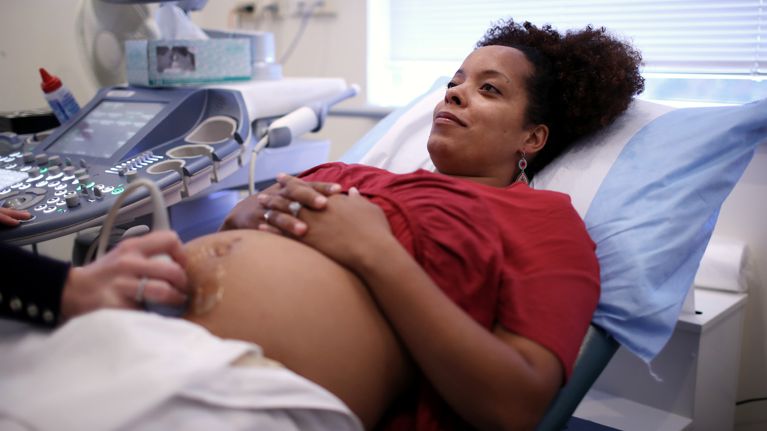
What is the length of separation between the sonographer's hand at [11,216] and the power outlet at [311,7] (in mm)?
1422

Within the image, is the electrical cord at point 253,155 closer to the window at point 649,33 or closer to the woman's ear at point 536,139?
the woman's ear at point 536,139

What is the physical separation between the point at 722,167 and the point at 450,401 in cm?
68

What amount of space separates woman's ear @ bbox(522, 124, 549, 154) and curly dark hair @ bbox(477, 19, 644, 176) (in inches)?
0.6

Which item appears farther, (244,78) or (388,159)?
(244,78)

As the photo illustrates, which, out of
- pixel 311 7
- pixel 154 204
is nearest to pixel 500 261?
pixel 154 204

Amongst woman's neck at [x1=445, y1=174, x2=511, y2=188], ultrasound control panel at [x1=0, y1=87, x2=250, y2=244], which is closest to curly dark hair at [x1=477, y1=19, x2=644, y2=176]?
woman's neck at [x1=445, y1=174, x2=511, y2=188]

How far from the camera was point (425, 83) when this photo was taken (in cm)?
230

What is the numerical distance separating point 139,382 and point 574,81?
0.94 meters

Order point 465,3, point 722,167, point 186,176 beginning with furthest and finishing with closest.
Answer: point 465,3 < point 186,176 < point 722,167

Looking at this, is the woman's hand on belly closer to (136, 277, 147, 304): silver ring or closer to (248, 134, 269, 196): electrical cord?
(136, 277, 147, 304): silver ring

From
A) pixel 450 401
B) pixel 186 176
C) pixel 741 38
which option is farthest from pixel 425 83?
pixel 450 401

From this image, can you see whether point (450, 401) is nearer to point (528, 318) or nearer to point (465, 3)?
point (528, 318)

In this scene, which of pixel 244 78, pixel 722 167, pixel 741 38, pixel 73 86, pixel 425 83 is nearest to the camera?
pixel 722 167

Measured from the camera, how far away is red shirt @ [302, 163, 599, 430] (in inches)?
35.0
